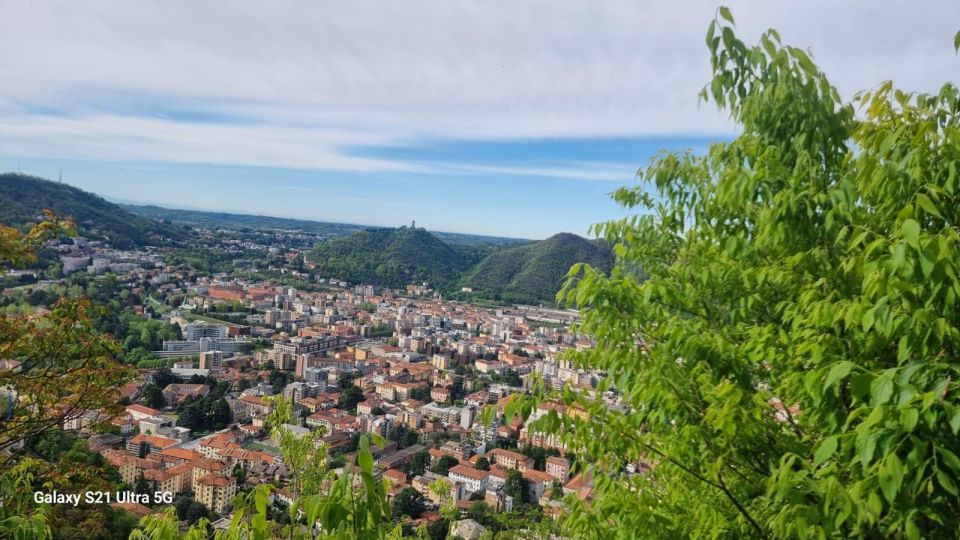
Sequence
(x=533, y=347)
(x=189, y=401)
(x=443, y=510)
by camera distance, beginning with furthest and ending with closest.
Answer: (x=533, y=347) → (x=189, y=401) → (x=443, y=510)

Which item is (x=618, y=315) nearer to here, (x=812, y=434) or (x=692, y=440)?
(x=692, y=440)

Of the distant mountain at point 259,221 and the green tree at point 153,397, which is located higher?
the distant mountain at point 259,221

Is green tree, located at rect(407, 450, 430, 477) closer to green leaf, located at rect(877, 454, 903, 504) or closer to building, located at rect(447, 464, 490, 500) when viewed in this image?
building, located at rect(447, 464, 490, 500)

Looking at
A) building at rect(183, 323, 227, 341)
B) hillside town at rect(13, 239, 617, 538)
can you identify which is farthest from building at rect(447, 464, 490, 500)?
building at rect(183, 323, 227, 341)

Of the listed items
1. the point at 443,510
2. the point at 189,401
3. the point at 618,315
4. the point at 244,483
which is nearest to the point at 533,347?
the point at 189,401

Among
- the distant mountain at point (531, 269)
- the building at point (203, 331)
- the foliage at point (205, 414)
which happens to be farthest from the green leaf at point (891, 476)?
the distant mountain at point (531, 269)

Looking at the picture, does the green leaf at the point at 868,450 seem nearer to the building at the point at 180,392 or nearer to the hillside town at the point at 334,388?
the hillside town at the point at 334,388

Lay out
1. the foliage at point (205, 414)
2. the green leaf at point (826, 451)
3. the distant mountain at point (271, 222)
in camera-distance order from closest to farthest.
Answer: the green leaf at point (826, 451) < the foliage at point (205, 414) < the distant mountain at point (271, 222)
